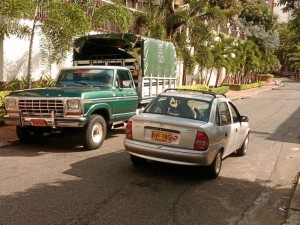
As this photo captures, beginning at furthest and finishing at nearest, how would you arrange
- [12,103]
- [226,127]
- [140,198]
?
[12,103]
[226,127]
[140,198]

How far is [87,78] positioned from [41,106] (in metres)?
1.78

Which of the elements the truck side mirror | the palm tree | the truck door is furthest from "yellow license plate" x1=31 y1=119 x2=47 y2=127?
the palm tree

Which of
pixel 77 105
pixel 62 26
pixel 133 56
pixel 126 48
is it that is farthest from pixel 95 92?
pixel 62 26

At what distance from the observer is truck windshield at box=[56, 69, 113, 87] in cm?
923

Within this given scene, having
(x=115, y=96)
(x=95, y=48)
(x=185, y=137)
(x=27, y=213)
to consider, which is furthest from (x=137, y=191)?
(x=95, y=48)

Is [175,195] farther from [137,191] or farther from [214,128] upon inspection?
[214,128]

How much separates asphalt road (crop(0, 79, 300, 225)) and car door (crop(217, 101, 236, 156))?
1.75 feet

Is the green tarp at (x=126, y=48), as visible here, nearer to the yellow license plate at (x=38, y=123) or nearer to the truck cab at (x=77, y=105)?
the truck cab at (x=77, y=105)

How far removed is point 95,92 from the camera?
826 centimetres

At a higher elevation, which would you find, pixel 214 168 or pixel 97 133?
pixel 97 133

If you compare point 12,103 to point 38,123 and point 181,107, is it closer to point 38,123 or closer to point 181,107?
point 38,123

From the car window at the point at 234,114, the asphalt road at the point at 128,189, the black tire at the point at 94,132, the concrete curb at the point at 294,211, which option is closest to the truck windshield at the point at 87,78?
the black tire at the point at 94,132

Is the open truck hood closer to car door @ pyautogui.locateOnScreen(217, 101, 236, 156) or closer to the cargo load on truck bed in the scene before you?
the cargo load on truck bed

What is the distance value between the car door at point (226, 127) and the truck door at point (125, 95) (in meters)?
2.96
